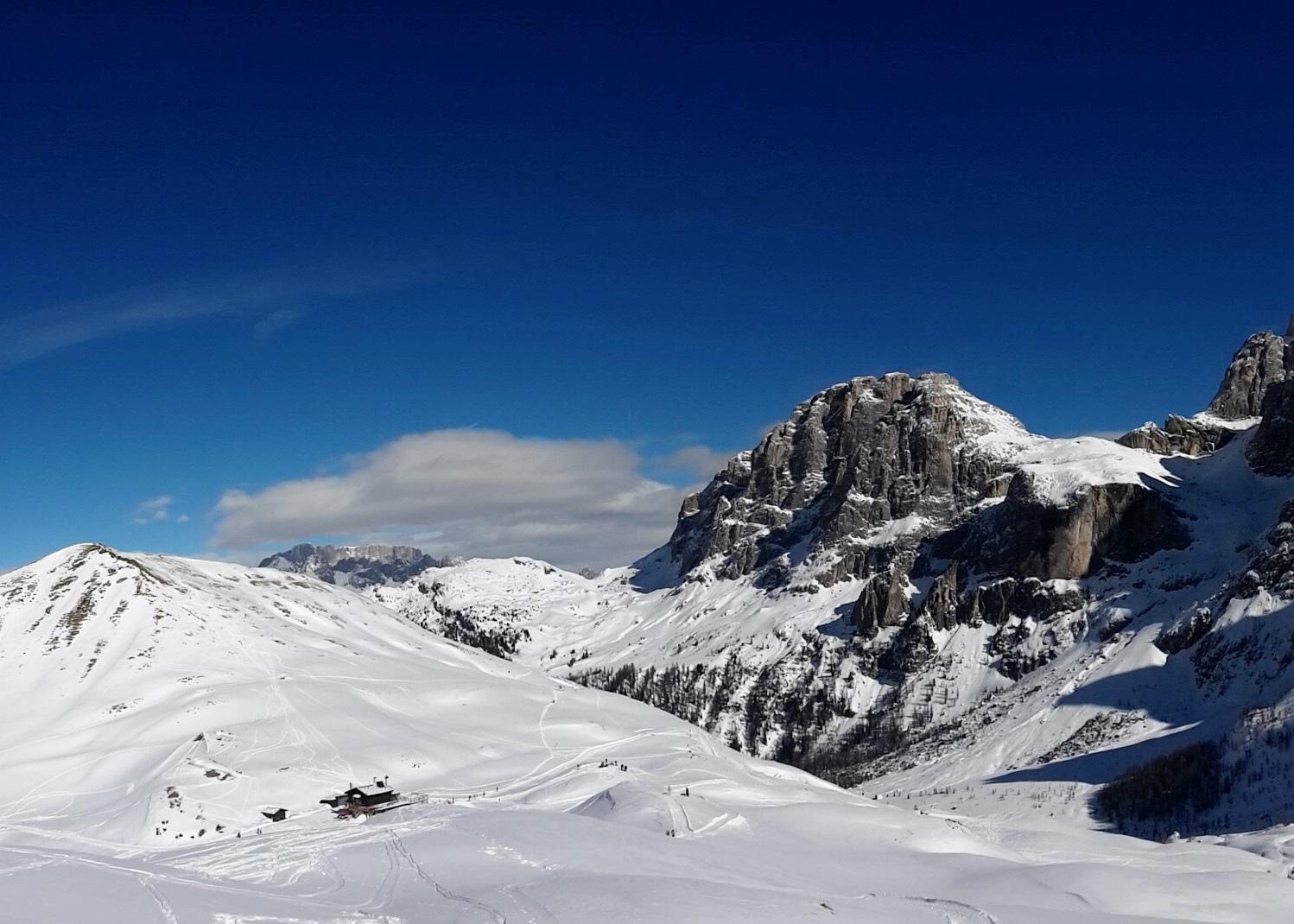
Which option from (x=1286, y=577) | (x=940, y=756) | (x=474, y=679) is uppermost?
(x=1286, y=577)

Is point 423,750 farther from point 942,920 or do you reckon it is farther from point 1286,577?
point 1286,577

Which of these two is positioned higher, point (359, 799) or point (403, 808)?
point (403, 808)

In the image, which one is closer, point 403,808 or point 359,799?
point 403,808

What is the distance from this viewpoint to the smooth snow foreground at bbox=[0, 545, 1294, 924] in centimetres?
3441

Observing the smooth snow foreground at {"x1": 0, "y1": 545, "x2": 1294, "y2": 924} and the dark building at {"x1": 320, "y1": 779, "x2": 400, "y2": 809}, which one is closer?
the smooth snow foreground at {"x1": 0, "y1": 545, "x2": 1294, "y2": 924}

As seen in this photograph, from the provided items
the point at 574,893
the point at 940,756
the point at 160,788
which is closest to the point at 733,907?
the point at 574,893

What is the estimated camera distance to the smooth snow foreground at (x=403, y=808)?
34406mm

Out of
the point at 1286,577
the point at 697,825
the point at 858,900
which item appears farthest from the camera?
the point at 1286,577

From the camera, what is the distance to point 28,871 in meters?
34.8

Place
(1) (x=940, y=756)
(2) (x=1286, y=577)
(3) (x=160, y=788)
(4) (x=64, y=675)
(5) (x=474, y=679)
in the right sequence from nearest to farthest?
(3) (x=160, y=788) < (4) (x=64, y=675) < (5) (x=474, y=679) < (2) (x=1286, y=577) < (1) (x=940, y=756)

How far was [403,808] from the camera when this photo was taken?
2307 inches

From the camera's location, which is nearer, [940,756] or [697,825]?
[697,825]

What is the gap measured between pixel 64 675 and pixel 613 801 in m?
69.7

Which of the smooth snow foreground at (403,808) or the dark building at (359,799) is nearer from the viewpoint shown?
the smooth snow foreground at (403,808)
